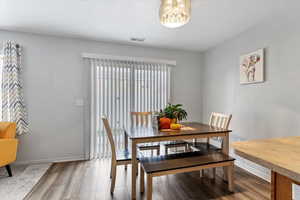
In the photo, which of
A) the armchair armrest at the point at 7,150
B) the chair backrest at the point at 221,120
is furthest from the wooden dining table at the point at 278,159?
the armchair armrest at the point at 7,150

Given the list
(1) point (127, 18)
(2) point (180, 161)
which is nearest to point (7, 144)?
(2) point (180, 161)

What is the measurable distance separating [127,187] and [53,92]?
210cm

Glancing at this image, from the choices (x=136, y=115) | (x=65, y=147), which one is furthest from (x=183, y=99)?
(x=65, y=147)

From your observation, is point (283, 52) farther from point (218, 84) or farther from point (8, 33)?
point (8, 33)

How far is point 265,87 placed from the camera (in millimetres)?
2387

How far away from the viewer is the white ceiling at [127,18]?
2029 millimetres

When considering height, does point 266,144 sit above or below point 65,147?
above

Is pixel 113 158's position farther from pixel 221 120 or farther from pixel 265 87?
pixel 265 87

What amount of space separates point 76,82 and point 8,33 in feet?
4.33

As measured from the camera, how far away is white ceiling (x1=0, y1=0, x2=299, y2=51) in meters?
2.03

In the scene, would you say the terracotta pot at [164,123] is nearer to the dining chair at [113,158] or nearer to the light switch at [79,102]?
the dining chair at [113,158]

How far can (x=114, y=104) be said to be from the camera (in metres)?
3.18

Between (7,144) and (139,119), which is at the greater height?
(139,119)

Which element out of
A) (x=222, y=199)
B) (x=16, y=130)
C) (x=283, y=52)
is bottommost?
(x=222, y=199)
